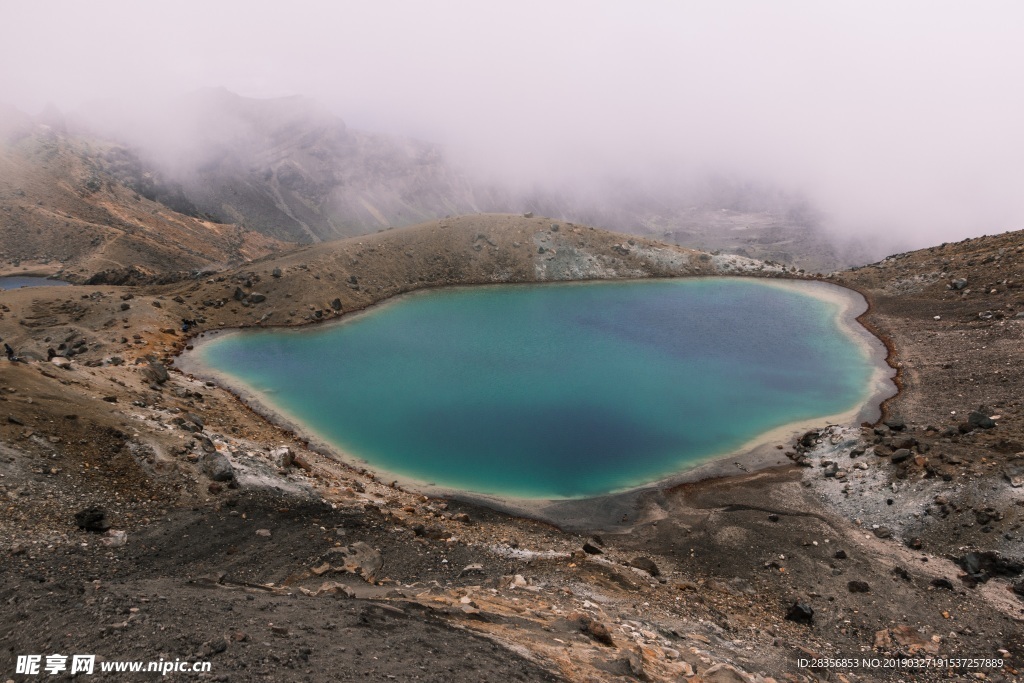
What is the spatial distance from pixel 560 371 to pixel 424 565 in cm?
2650

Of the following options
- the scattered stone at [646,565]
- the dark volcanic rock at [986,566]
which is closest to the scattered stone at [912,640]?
the dark volcanic rock at [986,566]

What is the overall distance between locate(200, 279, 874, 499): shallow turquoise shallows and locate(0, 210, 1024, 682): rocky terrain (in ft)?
10.6

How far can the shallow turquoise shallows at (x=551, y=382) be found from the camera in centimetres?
3312

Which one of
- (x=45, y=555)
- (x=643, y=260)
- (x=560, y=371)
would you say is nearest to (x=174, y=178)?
(x=643, y=260)

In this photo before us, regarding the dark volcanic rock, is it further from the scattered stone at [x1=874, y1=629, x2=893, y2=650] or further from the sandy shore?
the sandy shore

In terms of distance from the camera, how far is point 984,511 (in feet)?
77.4

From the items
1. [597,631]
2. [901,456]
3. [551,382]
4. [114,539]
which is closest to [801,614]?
[597,631]

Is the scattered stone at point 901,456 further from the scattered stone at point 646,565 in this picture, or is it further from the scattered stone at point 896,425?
the scattered stone at point 646,565

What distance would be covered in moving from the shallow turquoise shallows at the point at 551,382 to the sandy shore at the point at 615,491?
1.65 feet

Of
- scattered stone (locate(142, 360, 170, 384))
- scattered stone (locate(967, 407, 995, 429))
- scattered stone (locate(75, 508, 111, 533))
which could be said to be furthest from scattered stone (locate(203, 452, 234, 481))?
scattered stone (locate(967, 407, 995, 429))

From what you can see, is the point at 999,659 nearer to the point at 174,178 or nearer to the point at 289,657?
the point at 289,657

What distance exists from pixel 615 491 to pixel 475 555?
34.3ft

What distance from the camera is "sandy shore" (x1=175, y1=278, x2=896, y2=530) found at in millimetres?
28109

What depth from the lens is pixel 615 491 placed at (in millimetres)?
30062
